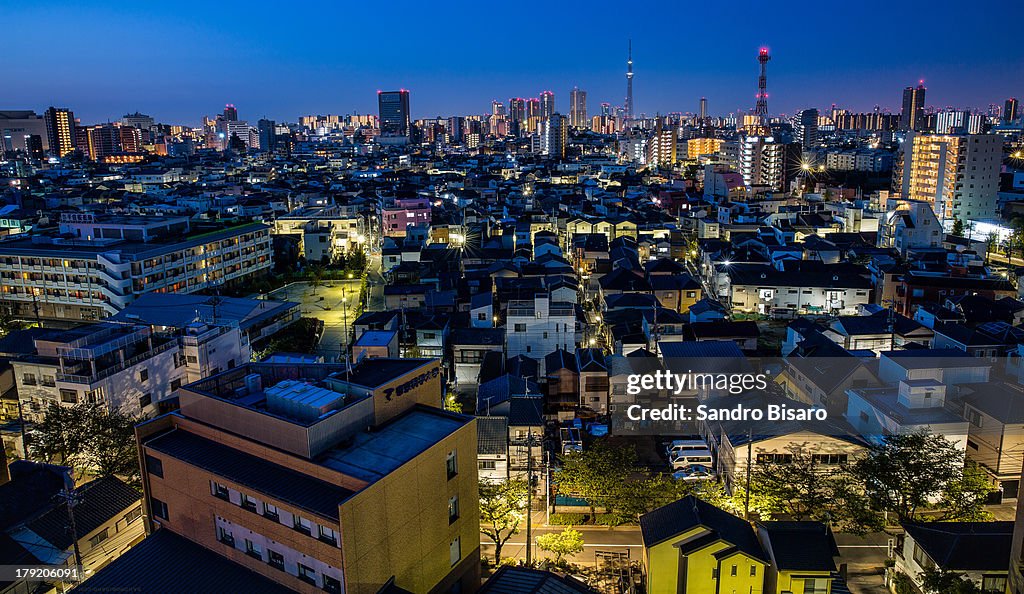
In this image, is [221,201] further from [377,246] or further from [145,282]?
[145,282]

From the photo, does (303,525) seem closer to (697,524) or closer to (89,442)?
(697,524)

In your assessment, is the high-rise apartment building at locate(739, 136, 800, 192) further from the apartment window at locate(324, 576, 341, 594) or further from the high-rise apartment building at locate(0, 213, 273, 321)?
the apartment window at locate(324, 576, 341, 594)

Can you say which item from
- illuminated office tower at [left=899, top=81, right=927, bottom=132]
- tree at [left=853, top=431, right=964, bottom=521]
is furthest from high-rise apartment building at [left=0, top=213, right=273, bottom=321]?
illuminated office tower at [left=899, top=81, right=927, bottom=132]

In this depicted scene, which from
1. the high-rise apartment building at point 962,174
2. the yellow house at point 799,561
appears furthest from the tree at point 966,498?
the high-rise apartment building at point 962,174

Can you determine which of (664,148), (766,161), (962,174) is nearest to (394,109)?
(664,148)

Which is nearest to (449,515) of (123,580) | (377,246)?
(123,580)
